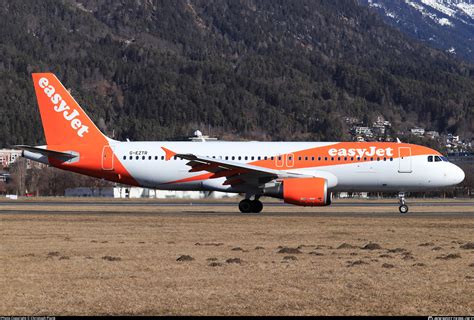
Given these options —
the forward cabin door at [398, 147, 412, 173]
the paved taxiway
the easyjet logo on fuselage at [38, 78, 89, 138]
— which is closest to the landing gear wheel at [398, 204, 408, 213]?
the paved taxiway

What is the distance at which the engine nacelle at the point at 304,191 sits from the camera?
49156mm

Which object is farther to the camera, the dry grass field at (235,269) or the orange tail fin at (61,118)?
the orange tail fin at (61,118)

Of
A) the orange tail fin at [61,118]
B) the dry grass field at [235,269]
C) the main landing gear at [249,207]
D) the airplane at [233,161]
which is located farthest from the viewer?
the orange tail fin at [61,118]

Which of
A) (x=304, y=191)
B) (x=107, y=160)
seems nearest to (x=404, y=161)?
(x=304, y=191)

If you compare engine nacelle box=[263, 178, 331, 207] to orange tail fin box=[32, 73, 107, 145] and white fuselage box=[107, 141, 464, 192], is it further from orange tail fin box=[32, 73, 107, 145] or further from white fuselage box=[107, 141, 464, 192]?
orange tail fin box=[32, 73, 107, 145]

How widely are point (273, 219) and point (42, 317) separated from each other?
29078 millimetres

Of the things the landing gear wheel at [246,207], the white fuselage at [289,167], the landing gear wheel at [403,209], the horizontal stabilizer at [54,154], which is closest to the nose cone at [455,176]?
the white fuselage at [289,167]

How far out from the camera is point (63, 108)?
55438mm

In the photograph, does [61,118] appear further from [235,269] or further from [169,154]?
[235,269]

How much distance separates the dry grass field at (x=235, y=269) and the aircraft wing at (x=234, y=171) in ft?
31.5

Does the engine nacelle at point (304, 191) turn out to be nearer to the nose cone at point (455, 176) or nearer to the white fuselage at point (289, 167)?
the white fuselage at point (289, 167)

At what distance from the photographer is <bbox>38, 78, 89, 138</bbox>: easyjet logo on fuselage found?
54781 mm

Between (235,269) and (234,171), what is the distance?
26.9 metres

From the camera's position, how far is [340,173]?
52844 millimetres
